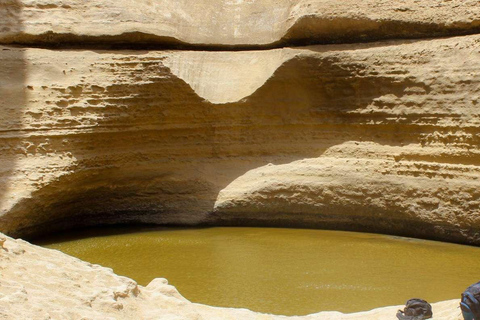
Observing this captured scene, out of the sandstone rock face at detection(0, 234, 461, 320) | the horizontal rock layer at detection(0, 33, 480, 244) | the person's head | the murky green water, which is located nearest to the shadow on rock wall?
the horizontal rock layer at detection(0, 33, 480, 244)

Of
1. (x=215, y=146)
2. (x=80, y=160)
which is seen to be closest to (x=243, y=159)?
(x=215, y=146)

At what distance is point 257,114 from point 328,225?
1337 millimetres

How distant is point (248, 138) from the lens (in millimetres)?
6535

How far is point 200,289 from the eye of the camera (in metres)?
4.09

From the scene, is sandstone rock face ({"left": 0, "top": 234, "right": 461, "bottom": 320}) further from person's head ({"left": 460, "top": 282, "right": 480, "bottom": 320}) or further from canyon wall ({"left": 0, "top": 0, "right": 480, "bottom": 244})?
canyon wall ({"left": 0, "top": 0, "right": 480, "bottom": 244})

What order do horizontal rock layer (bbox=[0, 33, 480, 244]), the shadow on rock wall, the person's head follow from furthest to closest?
the shadow on rock wall, horizontal rock layer (bbox=[0, 33, 480, 244]), the person's head

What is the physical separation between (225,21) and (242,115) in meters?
1.15

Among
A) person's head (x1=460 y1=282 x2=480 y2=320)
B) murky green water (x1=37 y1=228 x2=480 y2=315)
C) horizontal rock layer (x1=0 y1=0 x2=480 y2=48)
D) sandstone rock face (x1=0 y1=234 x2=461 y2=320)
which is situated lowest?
murky green water (x1=37 y1=228 x2=480 y2=315)

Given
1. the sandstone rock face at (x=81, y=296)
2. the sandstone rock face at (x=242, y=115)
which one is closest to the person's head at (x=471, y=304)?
the sandstone rock face at (x=81, y=296)

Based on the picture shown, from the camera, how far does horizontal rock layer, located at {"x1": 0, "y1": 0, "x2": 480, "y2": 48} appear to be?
5855mm

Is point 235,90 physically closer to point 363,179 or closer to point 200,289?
point 363,179

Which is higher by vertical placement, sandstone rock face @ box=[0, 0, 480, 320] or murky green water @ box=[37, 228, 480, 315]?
sandstone rock face @ box=[0, 0, 480, 320]

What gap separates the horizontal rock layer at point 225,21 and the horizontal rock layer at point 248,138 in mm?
164

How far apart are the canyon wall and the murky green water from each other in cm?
31
